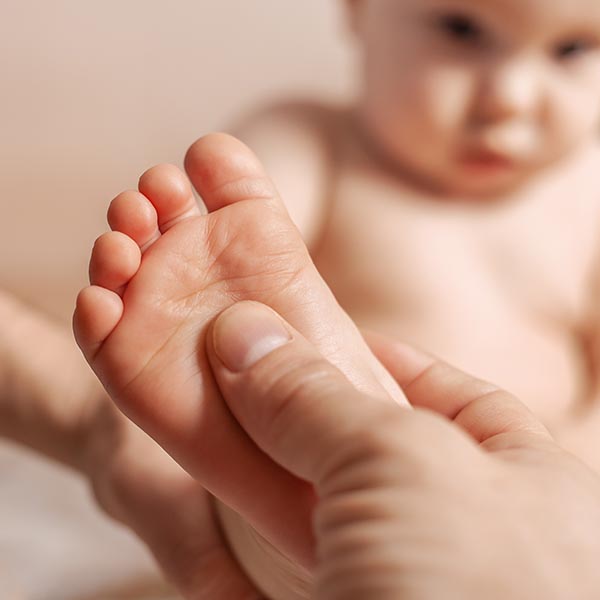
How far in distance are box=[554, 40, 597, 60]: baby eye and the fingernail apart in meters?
0.51

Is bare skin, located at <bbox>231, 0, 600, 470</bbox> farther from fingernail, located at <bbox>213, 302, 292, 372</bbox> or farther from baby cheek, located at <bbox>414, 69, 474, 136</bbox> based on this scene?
fingernail, located at <bbox>213, 302, 292, 372</bbox>

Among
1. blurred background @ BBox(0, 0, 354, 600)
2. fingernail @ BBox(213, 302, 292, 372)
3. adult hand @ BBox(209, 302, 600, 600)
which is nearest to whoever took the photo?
adult hand @ BBox(209, 302, 600, 600)

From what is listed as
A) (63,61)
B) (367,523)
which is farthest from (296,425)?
(63,61)

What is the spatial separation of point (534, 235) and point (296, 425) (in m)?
0.63

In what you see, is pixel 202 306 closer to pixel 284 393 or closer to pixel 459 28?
pixel 284 393

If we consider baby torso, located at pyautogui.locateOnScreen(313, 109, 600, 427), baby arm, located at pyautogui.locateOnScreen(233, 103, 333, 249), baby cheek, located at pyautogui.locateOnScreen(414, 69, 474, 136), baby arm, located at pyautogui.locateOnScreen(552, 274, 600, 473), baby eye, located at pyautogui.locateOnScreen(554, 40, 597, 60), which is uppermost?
baby eye, located at pyautogui.locateOnScreen(554, 40, 597, 60)

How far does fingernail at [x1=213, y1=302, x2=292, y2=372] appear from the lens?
519 mm

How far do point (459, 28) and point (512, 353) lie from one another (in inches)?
12.4

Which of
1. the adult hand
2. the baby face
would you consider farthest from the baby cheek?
the adult hand

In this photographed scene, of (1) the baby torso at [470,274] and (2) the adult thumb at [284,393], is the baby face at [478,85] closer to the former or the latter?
(1) the baby torso at [470,274]

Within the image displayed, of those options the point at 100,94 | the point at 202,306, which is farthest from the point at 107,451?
the point at 100,94

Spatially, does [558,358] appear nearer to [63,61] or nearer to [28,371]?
[28,371]

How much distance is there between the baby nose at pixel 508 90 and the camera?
905 mm

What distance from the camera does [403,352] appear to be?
2.30 feet
